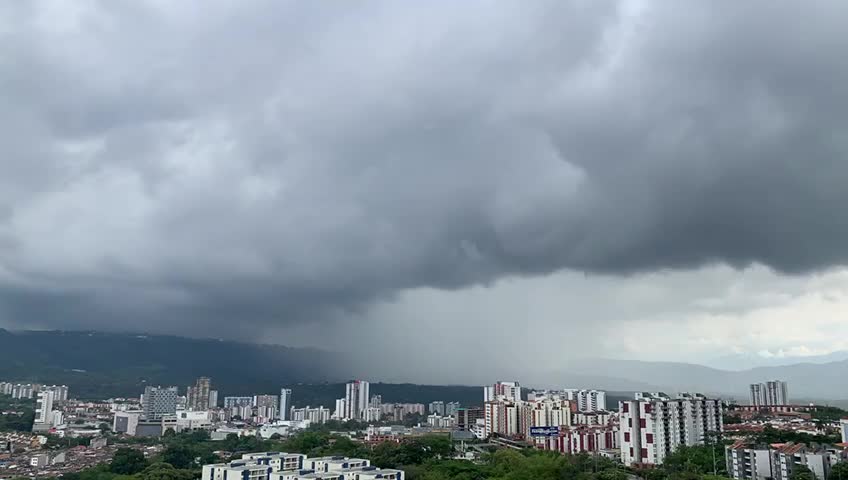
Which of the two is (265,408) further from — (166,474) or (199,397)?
(166,474)

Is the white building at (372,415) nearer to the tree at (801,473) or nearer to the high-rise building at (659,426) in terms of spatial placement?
the high-rise building at (659,426)

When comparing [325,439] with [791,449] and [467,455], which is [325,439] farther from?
[791,449]

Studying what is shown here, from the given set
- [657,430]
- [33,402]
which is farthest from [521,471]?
[33,402]

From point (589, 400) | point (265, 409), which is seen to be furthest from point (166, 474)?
point (265, 409)

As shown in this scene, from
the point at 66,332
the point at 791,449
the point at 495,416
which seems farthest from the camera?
the point at 66,332

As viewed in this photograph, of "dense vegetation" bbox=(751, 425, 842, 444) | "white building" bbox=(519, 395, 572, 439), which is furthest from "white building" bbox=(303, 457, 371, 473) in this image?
"white building" bbox=(519, 395, 572, 439)
